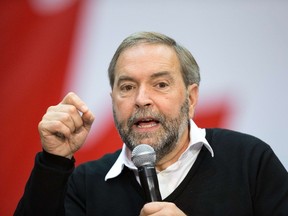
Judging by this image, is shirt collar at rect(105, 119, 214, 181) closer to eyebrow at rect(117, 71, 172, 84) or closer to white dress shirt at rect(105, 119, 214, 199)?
white dress shirt at rect(105, 119, 214, 199)

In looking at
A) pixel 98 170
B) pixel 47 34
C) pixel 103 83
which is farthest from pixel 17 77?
pixel 98 170

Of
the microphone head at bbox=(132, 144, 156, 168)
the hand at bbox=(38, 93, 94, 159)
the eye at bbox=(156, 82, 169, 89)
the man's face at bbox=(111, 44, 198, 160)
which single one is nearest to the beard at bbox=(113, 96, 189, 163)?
the man's face at bbox=(111, 44, 198, 160)

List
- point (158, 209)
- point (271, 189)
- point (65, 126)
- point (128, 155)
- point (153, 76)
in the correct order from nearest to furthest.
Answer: point (158, 209)
point (65, 126)
point (271, 189)
point (153, 76)
point (128, 155)

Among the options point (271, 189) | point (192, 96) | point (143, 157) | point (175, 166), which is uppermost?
point (192, 96)

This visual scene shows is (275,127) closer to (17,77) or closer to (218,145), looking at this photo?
(218,145)

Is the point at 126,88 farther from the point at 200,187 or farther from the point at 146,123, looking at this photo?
the point at 200,187

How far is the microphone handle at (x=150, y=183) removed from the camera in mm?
1273

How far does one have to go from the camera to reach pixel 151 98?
1726 millimetres

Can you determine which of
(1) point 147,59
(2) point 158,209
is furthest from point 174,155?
(2) point 158,209

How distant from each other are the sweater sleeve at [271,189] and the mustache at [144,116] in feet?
1.34

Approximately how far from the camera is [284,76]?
2.41 meters

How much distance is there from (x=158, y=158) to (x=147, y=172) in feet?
1.66

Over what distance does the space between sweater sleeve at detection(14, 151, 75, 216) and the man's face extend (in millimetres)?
307

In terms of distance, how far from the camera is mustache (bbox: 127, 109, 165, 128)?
1.70m
